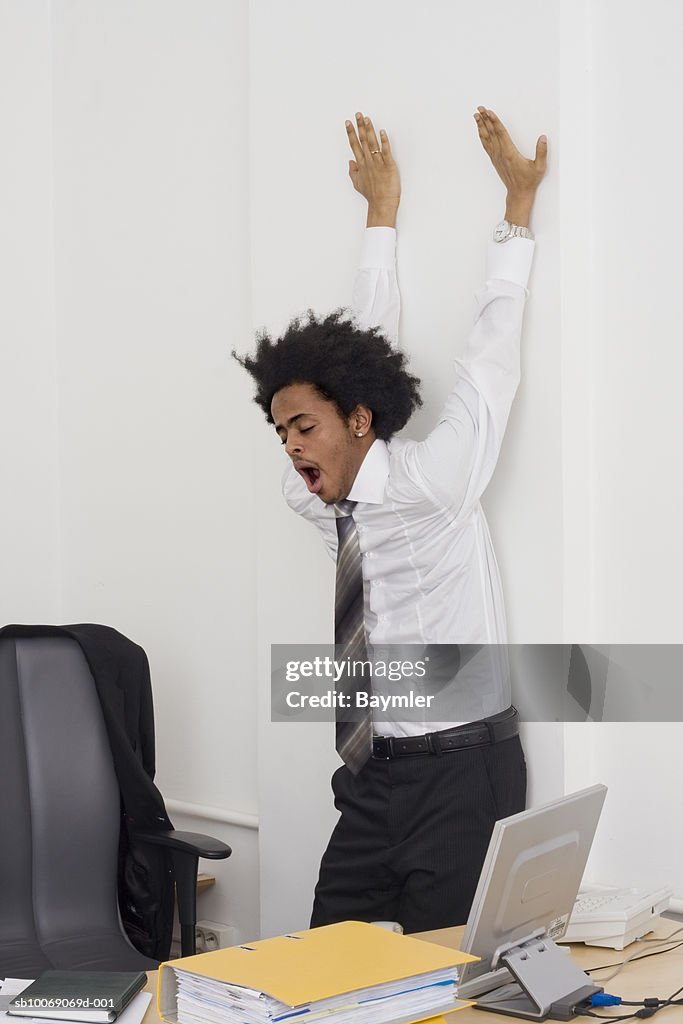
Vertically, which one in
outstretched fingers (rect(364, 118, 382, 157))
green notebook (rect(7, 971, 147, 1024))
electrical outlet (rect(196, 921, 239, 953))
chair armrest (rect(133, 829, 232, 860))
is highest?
outstretched fingers (rect(364, 118, 382, 157))

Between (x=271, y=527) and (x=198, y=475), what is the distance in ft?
1.49

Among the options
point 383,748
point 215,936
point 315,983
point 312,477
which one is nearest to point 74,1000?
point 315,983

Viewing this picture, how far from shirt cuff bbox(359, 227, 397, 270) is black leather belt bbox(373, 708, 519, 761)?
1.04 metres

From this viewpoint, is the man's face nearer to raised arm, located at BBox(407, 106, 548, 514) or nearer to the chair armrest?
raised arm, located at BBox(407, 106, 548, 514)

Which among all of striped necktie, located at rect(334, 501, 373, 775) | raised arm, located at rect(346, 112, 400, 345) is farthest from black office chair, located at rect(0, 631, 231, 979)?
raised arm, located at rect(346, 112, 400, 345)

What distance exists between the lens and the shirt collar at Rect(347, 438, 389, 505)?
240cm

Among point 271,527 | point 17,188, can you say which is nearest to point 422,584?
point 271,527

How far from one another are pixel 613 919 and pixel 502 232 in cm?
135

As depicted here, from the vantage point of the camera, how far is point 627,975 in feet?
5.80

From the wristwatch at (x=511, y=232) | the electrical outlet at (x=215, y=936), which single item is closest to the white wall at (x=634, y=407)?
the wristwatch at (x=511, y=232)

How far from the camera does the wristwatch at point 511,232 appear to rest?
7.79 feet

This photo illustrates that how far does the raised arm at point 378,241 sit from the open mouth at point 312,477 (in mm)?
379

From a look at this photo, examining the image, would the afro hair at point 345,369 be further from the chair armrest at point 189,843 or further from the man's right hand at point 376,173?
the chair armrest at point 189,843

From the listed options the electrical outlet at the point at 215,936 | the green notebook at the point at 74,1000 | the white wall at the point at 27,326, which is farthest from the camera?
the white wall at the point at 27,326
